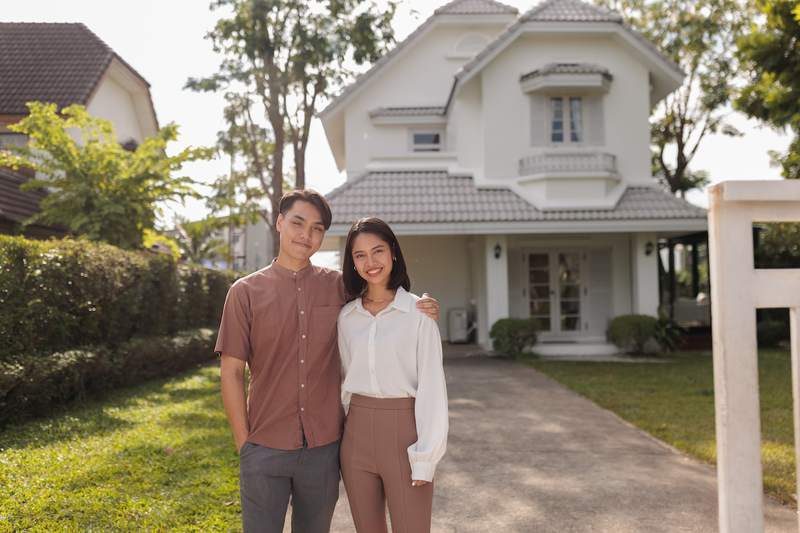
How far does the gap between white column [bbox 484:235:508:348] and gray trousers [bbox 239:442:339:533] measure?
12131mm

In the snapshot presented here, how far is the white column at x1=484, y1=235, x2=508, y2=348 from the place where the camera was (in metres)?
14.6

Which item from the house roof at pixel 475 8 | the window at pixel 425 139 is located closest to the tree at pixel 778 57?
the window at pixel 425 139

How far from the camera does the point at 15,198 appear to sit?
1482 cm

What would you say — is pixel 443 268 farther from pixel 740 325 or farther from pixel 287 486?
pixel 740 325

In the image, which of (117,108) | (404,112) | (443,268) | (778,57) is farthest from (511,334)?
(117,108)

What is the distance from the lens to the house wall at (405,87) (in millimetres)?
17922

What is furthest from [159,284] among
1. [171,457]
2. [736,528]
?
[736,528]

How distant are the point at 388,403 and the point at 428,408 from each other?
6.5 inches

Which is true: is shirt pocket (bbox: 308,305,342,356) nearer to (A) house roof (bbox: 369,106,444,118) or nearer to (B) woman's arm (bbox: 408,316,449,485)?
(B) woman's arm (bbox: 408,316,449,485)

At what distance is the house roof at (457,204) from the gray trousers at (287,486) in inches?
430

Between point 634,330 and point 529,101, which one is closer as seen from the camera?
point 634,330

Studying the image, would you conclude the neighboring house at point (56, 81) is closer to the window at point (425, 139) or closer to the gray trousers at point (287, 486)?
the window at point (425, 139)

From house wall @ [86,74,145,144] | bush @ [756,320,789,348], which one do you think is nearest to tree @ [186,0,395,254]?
house wall @ [86,74,145,144]

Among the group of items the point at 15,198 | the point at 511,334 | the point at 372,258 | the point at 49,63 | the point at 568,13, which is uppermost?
the point at 49,63
